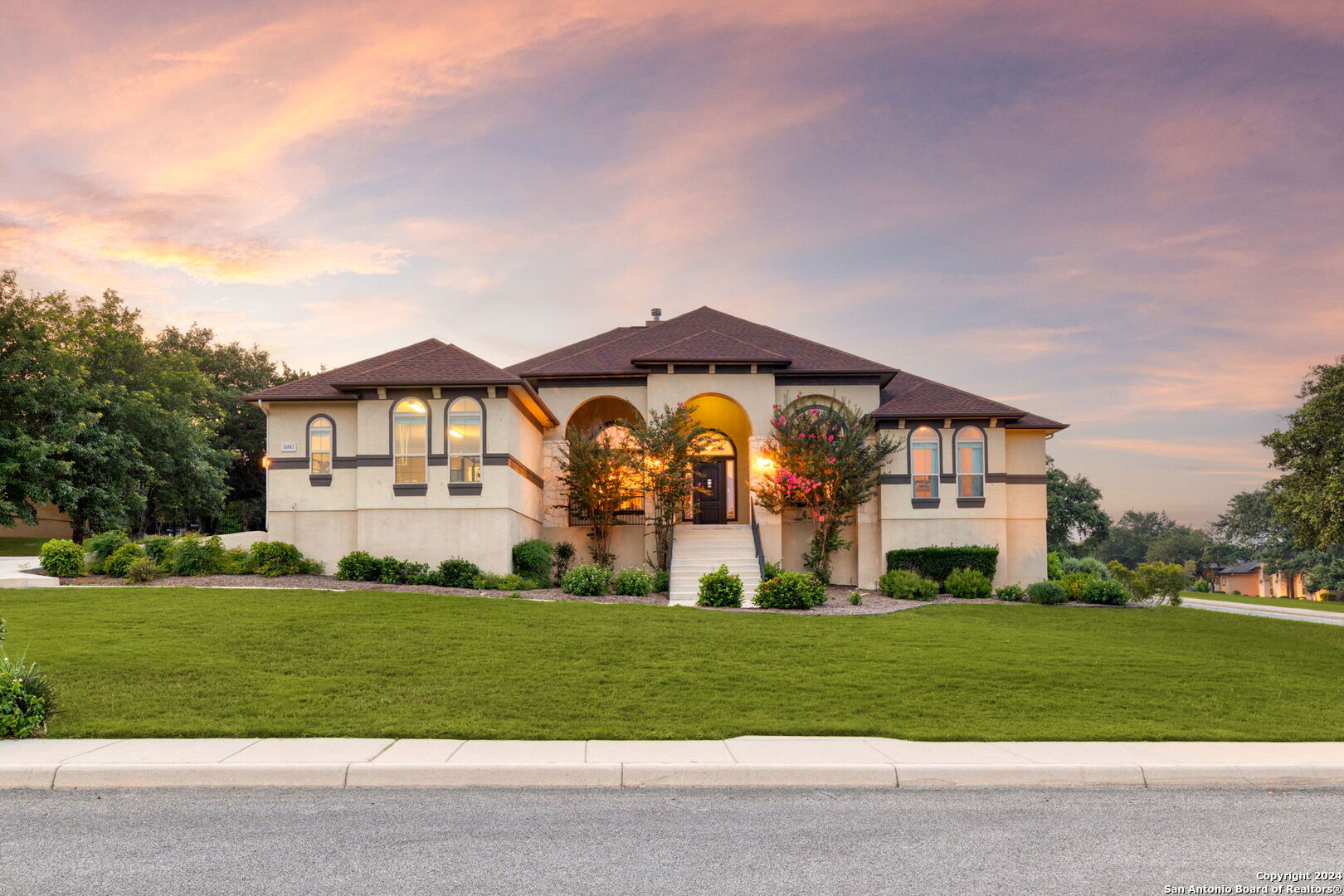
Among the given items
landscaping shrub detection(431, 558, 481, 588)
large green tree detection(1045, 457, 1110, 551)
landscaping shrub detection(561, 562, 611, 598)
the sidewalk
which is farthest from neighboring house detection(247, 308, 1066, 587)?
large green tree detection(1045, 457, 1110, 551)

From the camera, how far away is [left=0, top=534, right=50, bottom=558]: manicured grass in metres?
33.7

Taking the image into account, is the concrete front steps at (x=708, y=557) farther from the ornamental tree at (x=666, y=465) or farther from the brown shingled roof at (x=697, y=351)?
the brown shingled roof at (x=697, y=351)

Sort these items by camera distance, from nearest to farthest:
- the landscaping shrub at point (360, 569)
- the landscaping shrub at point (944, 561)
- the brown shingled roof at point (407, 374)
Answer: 1. the landscaping shrub at point (360, 569)
2. the brown shingled roof at point (407, 374)
3. the landscaping shrub at point (944, 561)

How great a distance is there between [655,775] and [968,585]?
1745cm

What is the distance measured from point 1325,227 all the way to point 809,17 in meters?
15.2

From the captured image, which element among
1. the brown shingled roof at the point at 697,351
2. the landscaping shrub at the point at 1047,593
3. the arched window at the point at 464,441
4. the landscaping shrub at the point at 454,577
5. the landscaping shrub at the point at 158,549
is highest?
the brown shingled roof at the point at 697,351

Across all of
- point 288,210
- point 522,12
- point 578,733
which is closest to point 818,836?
point 578,733

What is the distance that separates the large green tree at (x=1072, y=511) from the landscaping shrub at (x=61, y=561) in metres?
49.7

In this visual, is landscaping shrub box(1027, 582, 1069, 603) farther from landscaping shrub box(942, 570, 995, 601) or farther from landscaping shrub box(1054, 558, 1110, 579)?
landscaping shrub box(1054, 558, 1110, 579)

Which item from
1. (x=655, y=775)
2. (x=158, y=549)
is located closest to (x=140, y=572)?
(x=158, y=549)

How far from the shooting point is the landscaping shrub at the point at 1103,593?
2289 cm

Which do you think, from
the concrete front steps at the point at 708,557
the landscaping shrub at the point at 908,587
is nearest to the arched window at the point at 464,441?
the concrete front steps at the point at 708,557

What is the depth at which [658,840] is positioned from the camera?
19.6 ft

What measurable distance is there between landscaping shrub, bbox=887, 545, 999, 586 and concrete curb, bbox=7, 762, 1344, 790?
54.1ft
